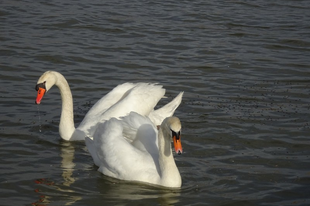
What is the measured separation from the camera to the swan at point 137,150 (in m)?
7.64

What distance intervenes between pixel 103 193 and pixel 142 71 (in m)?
5.37

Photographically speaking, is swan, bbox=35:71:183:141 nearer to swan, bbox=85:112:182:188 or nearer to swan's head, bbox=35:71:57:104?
swan's head, bbox=35:71:57:104

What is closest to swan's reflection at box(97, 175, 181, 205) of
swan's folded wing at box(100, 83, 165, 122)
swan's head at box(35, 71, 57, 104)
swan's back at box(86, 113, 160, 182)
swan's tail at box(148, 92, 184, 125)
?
swan's back at box(86, 113, 160, 182)

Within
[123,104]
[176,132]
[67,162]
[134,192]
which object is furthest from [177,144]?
[123,104]

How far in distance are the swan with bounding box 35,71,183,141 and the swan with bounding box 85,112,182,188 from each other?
841 millimetres

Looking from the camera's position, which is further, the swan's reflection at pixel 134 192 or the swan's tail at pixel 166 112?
the swan's tail at pixel 166 112

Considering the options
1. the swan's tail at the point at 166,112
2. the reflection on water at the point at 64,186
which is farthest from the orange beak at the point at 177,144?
the swan's tail at the point at 166,112

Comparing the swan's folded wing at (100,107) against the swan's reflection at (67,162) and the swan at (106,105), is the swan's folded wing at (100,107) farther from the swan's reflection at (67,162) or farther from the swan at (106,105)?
the swan's reflection at (67,162)

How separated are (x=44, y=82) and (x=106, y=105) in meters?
0.98

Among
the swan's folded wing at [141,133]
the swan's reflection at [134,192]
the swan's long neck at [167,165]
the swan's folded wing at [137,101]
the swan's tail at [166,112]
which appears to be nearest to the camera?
the swan's reflection at [134,192]

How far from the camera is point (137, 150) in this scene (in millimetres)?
8039

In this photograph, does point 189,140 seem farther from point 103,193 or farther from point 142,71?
point 142,71

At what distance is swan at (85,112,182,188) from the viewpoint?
7.64 metres

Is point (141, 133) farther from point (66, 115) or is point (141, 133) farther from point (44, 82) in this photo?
point (44, 82)
